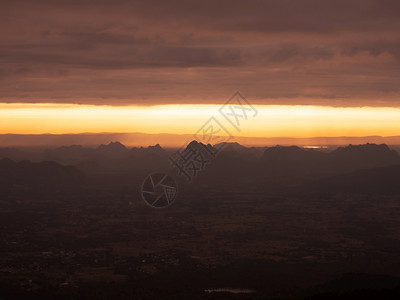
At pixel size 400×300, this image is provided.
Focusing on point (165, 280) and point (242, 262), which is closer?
point (165, 280)

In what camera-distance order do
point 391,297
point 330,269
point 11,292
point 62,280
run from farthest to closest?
1. point 330,269
2. point 62,280
3. point 11,292
4. point 391,297

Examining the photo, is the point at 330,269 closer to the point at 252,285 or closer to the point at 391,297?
the point at 252,285

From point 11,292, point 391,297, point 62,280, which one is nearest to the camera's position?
point 391,297

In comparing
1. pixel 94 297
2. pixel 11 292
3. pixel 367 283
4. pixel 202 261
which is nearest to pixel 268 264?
pixel 202 261

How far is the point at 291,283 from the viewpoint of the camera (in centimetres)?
16738

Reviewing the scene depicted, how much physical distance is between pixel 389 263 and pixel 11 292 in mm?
116415

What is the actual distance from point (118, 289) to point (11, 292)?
28786 millimetres

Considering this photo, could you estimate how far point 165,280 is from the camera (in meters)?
172

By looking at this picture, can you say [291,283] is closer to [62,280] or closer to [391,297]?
[391,297]

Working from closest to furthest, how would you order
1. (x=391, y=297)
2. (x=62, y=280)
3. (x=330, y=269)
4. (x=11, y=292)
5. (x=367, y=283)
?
1. (x=391, y=297)
2. (x=367, y=283)
3. (x=11, y=292)
4. (x=62, y=280)
5. (x=330, y=269)

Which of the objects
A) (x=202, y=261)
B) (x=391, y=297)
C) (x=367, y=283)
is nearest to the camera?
(x=391, y=297)

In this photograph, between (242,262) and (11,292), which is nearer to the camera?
(11,292)

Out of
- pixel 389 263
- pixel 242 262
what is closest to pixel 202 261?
pixel 242 262

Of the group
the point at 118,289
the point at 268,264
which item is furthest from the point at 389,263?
the point at 118,289
